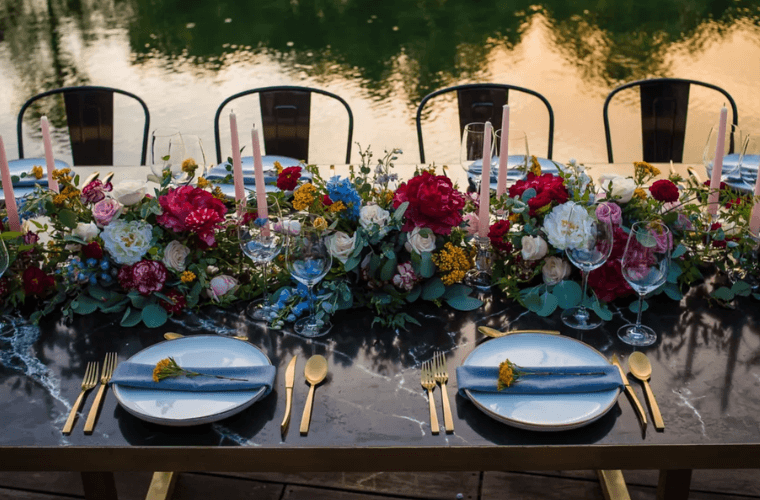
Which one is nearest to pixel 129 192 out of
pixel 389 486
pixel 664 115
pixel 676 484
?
pixel 389 486

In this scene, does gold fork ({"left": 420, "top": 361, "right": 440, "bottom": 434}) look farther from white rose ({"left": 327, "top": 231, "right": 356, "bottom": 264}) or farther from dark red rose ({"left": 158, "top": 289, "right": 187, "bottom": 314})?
dark red rose ({"left": 158, "top": 289, "right": 187, "bottom": 314})

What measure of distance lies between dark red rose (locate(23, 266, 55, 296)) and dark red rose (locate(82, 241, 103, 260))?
0.10 m

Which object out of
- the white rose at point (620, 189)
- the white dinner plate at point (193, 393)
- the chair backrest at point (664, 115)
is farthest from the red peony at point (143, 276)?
the chair backrest at point (664, 115)

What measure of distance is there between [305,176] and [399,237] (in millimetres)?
691

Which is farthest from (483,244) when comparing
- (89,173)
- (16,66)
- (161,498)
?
(16,66)

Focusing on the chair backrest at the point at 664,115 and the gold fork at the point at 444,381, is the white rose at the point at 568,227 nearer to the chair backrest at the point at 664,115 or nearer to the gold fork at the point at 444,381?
the gold fork at the point at 444,381

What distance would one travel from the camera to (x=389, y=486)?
1745 mm

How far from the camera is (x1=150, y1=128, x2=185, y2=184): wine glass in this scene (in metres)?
A: 1.59

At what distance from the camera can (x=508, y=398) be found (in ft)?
3.70

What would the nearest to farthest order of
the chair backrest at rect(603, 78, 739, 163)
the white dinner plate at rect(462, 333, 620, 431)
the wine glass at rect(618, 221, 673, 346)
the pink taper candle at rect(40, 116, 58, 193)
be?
the white dinner plate at rect(462, 333, 620, 431)
the wine glass at rect(618, 221, 673, 346)
the pink taper candle at rect(40, 116, 58, 193)
the chair backrest at rect(603, 78, 739, 163)

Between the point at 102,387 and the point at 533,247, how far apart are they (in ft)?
2.55

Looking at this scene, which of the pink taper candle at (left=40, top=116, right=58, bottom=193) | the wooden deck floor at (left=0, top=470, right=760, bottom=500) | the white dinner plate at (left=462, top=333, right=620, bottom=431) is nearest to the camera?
the white dinner plate at (left=462, top=333, right=620, bottom=431)

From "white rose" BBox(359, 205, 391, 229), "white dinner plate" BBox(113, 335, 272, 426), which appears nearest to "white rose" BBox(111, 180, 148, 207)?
"white dinner plate" BBox(113, 335, 272, 426)

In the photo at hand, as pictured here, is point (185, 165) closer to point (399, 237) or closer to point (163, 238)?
point (163, 238)
